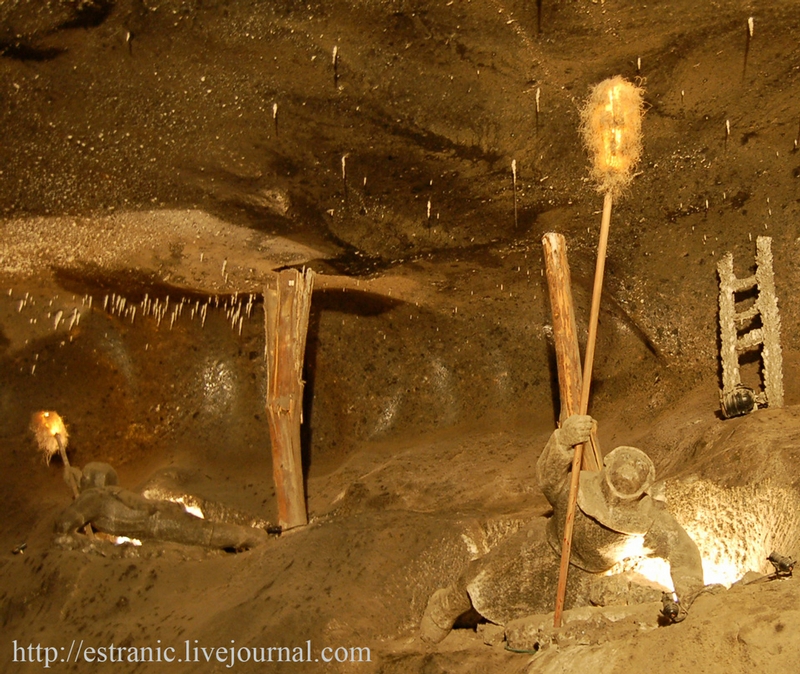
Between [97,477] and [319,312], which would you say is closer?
[97,477]

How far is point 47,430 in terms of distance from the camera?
7.41m

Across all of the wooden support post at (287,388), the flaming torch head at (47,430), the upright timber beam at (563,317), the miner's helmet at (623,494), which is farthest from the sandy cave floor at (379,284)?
the upright timber beam at (563,317)

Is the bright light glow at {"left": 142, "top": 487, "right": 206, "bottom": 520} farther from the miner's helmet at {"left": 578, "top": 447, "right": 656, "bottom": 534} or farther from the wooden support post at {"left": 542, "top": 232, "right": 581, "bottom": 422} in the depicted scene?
the miner's helmet at {"left": 578, "top": 447, "right": 656, "bottom": 534}

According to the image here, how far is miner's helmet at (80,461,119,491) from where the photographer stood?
232 inches

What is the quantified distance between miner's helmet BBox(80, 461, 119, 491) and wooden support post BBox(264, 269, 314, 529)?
1254mm

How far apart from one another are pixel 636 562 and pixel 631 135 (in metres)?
1.82

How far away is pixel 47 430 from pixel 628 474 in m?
5.83

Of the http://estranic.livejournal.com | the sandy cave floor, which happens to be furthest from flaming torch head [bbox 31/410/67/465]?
the http://estranic.livejournal.com

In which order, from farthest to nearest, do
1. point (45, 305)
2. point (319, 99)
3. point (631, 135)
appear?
point (45, 305) < point (319, 99) < point (631, 135)

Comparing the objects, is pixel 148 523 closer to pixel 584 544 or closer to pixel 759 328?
pixel 584 544

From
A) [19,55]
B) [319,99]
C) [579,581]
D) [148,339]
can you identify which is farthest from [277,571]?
[148,339]

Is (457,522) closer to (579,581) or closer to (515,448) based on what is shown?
(579,581)

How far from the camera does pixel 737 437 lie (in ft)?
14.5

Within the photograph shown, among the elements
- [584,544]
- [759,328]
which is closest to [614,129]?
[584,544]
